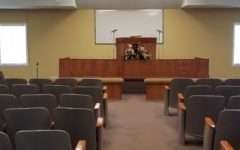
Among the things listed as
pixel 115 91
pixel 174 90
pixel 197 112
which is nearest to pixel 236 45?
pixel 115 91

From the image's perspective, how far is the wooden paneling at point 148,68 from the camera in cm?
905

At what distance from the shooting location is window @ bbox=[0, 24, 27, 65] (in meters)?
12.0

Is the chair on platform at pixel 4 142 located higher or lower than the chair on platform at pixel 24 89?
lower

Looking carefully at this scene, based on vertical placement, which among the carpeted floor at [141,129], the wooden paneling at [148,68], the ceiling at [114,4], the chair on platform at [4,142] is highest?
the ceiling at [114,4]

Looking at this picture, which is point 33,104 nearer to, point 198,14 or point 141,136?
point 141,136

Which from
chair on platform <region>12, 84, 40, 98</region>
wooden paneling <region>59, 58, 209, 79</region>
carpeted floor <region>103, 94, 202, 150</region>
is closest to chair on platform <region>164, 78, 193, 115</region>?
carpeted floor <region>103, 94, 202, 150</region>

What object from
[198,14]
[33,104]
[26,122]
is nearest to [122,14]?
[198,14]

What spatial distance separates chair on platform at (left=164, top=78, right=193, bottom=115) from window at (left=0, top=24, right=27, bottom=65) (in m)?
7.43

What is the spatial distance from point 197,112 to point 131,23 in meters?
7.97

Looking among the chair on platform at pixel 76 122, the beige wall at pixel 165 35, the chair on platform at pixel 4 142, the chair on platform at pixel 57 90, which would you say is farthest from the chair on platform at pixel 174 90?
the beige wall at pixel 165 35

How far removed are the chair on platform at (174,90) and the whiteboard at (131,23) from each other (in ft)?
18.7

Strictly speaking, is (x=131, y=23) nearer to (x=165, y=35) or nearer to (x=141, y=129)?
(x=165, y=35)

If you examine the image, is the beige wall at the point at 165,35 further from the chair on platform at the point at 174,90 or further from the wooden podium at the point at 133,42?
the chair on platform at the point at 174,90

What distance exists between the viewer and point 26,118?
3.07 meters
